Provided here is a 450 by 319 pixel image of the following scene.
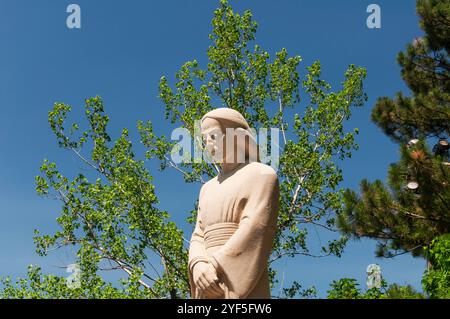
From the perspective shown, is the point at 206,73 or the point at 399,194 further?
the point at 206,73

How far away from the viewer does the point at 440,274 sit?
24.4ft

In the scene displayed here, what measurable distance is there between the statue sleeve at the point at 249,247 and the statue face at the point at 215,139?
44 centimetres

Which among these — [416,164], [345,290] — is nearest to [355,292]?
[345,290]

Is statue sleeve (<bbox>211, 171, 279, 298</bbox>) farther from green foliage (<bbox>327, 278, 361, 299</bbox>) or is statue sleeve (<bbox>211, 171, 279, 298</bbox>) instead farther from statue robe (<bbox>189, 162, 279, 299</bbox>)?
green foliage (<bbox>327, 278, 361, 299</bbox>)

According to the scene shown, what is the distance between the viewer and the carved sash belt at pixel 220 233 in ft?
13.4

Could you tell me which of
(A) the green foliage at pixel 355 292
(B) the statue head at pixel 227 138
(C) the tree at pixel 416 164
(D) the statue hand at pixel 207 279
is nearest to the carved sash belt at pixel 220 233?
(D) the statue hand at pixel 207 279

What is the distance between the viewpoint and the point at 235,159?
4.38 m

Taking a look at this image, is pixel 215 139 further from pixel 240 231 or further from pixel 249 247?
pixel 249 247

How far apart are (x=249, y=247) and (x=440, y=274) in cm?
432
